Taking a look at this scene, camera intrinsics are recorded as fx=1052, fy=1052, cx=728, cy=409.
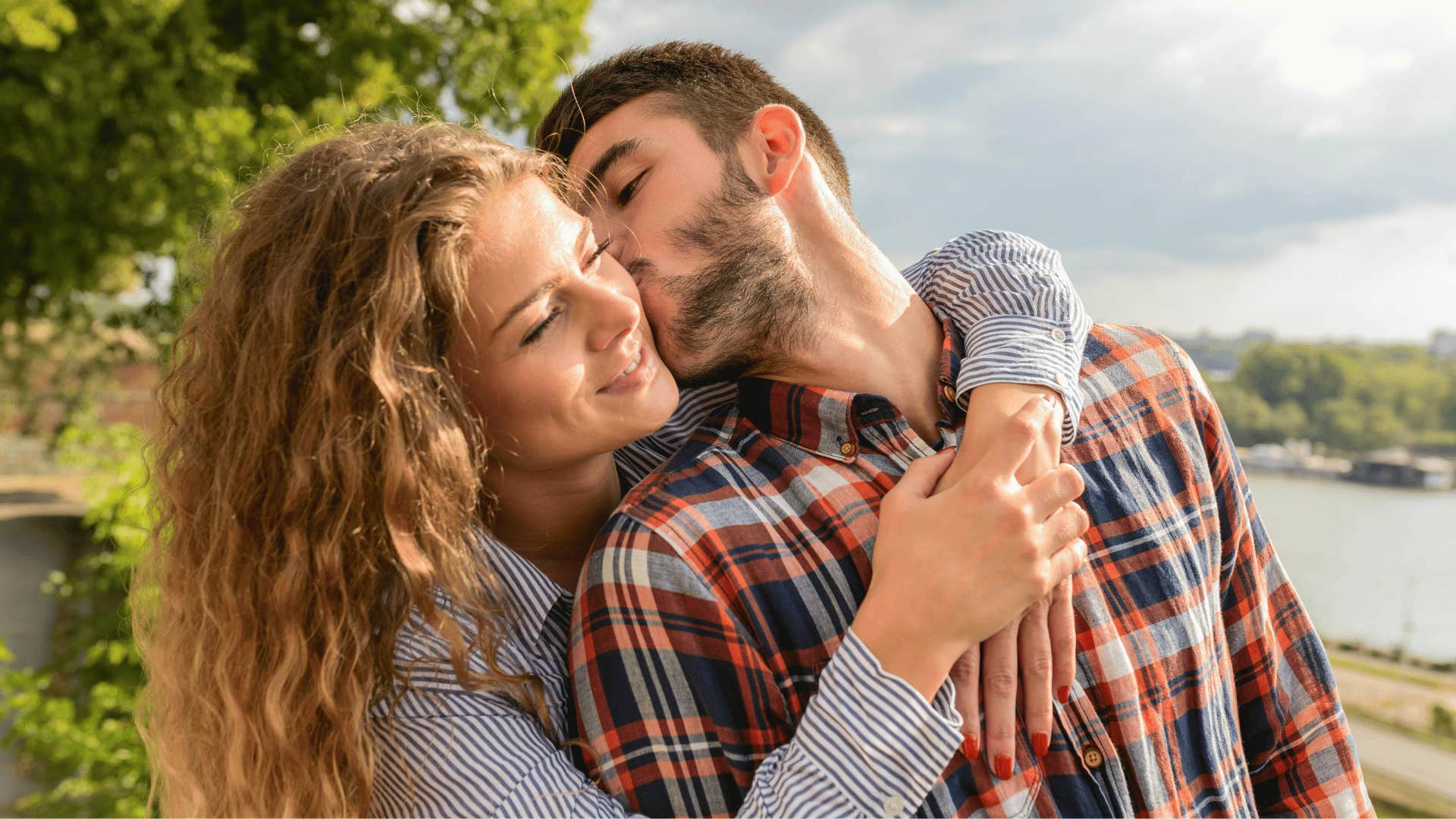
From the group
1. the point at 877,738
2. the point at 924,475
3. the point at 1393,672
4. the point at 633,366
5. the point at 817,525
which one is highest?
the point at 633,366

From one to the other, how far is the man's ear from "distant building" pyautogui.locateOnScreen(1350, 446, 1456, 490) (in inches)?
282

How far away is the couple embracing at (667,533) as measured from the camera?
62.1 inches

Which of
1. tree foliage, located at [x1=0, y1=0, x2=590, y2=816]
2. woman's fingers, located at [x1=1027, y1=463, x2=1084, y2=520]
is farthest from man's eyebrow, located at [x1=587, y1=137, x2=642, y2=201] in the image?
tree foliage, located at [x1=0, y1=0, x2=590, y2=816]

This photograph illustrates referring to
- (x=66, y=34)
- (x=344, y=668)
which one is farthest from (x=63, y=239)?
(x=344, y=668)

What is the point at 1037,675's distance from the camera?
1.62m

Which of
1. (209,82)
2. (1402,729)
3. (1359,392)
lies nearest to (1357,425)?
(1359,392)

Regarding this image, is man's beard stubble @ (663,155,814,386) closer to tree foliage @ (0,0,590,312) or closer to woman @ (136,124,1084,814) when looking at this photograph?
woman @ (136,124,1084,814)

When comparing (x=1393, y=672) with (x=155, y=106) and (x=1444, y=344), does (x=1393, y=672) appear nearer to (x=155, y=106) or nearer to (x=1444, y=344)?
(x=1444, y=344)

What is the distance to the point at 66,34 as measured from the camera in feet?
24.2

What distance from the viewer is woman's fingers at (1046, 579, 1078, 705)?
1.64 metres

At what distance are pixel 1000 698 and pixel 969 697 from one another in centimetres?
5

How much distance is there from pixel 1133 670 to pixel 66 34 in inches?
328

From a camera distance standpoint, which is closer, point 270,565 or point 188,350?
point 270,565

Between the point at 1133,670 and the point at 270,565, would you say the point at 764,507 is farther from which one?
the point at 270,565
